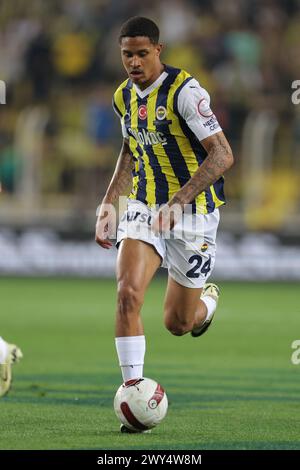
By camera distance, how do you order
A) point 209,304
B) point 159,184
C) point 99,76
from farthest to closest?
1. point 99,76
2. point 209,304
3. point 159,184

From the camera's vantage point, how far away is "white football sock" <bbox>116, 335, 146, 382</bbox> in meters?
6.30

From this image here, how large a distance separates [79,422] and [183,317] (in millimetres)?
1304

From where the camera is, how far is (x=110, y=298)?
15766 mm

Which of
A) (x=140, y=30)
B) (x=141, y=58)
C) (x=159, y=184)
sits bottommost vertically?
(x=159, y=184)

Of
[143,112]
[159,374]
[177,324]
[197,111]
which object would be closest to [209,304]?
[177,324]

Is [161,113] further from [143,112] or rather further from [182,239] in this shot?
[182,239]

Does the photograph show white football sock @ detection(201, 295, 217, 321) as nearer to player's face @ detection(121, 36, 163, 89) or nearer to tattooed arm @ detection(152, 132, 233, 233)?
tattooed arm @ detection(152, 132, 233, 233)

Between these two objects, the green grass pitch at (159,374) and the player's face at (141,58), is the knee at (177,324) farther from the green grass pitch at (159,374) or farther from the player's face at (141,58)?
the player's face at (141,58)

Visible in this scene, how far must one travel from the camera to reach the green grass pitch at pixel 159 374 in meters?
6.03

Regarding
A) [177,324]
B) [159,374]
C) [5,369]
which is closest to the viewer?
[5,369]

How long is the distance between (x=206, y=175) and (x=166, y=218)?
39 cm

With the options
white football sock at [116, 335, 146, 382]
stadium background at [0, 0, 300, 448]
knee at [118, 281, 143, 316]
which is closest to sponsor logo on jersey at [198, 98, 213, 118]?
knee at [118, 281, 143, 316]

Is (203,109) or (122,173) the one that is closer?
(203,109)

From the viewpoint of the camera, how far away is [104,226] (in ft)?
23.1
